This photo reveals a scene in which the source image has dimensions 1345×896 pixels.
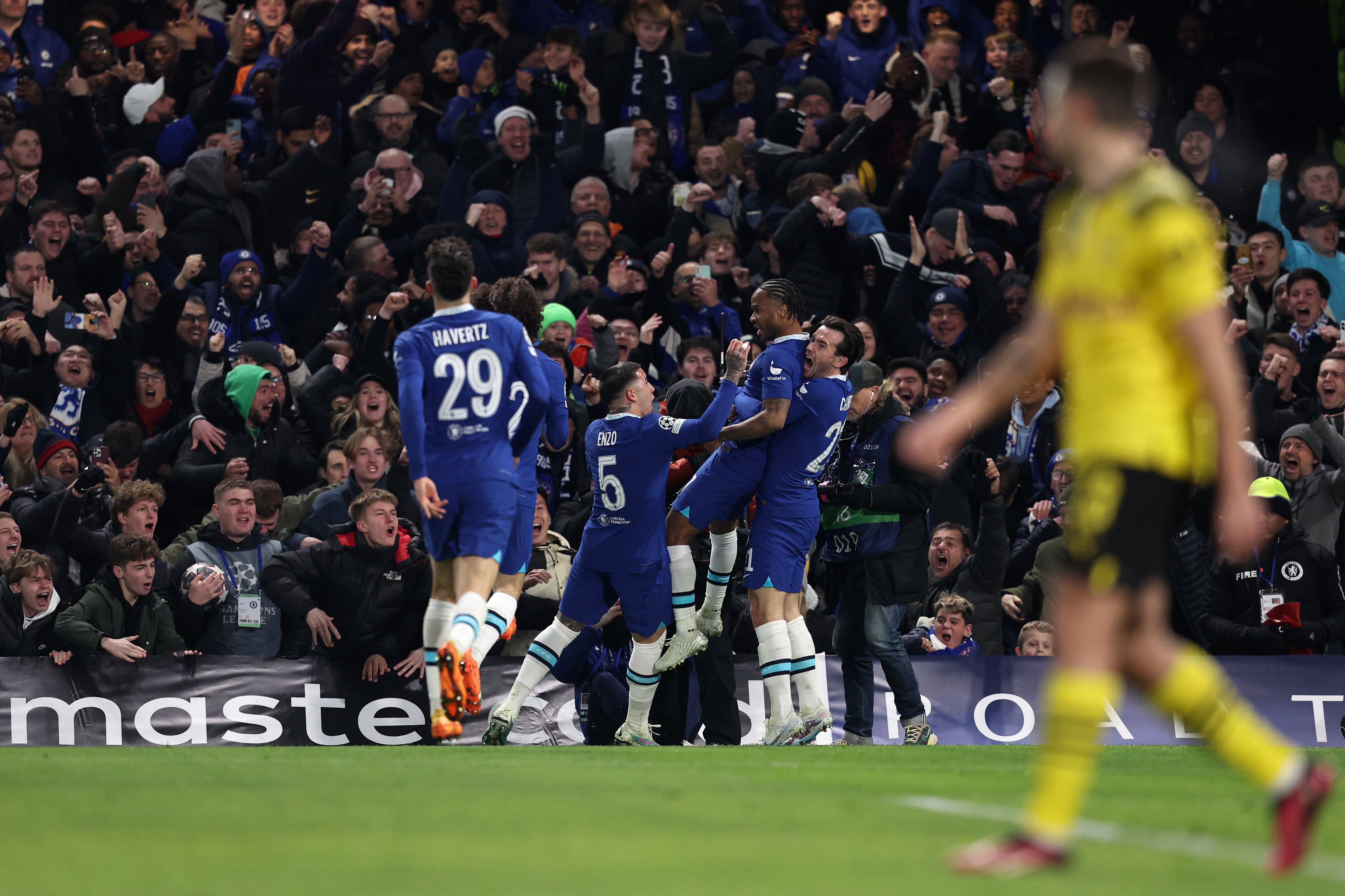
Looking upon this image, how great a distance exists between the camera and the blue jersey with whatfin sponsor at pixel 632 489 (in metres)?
10.8

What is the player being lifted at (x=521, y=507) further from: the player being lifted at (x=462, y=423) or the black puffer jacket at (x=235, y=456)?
the black puffer jacket at (x=235, y=456)

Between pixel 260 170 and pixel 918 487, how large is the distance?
8.96 metres

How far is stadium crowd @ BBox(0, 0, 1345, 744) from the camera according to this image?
483 inches

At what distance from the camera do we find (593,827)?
537 cm

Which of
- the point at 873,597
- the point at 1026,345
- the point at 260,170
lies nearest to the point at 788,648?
the point at 873,597

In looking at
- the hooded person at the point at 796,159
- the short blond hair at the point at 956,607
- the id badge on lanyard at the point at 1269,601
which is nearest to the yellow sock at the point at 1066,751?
the short blond hair at the point at 956,607

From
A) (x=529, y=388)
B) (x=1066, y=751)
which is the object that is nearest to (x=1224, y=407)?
(x=1066, y=751)

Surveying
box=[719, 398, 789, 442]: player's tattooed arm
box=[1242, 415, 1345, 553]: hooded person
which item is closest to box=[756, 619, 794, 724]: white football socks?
box=[719, 398, 789, 442]: player's tattooed arm

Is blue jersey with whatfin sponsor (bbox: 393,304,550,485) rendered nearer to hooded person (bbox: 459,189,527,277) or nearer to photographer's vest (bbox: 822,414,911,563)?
photographer's vest (bbox: 822,414,911,563)

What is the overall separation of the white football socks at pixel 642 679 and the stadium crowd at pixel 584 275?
0.56 m

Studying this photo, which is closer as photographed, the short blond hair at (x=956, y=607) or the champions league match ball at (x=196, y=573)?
the champions league match ball at (x=196, y=573)

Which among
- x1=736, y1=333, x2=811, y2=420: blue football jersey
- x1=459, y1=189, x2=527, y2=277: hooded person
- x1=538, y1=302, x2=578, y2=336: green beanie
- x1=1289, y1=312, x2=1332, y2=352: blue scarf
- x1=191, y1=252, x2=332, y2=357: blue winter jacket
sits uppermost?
x1=459, y1=189, x2=527, y2=277: hooded person

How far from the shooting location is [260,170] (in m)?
17.1

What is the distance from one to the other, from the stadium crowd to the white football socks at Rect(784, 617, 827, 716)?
62 cm
